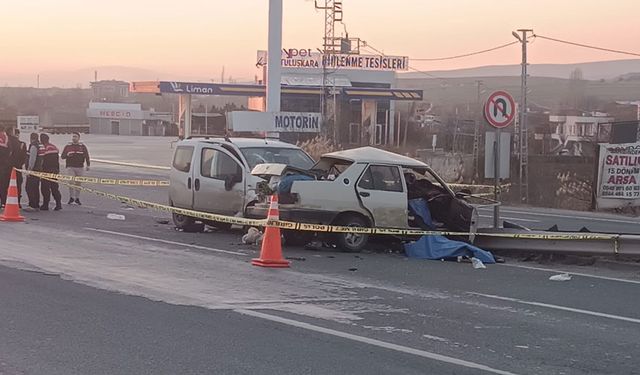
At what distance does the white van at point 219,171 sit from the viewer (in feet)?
49.4

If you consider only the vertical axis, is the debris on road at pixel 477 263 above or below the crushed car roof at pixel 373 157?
below

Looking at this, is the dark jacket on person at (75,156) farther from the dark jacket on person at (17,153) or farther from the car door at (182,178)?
the car door at (182,178)

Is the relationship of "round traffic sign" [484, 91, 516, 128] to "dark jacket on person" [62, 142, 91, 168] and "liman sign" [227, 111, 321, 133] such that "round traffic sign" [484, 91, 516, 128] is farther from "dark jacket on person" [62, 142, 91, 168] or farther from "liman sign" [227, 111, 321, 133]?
"liman sign" [227, 111, 321, 133]

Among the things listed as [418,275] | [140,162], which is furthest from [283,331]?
[140,162]

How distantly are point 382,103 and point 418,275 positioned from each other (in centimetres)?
6125

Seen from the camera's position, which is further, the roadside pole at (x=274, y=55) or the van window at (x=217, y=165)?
the roadside pole at (x=274, y=55)

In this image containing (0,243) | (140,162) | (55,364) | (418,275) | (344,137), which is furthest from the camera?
(344,137)

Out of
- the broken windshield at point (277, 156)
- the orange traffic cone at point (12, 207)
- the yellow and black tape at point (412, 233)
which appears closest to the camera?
the yellow and black tape at point (412, 233)

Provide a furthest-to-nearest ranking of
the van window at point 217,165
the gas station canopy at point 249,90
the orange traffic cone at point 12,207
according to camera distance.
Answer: the gas station canopy at point 249,90 < the orange traffic cone at point 12,207 < the van window at point 217,165

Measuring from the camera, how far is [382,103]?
237ft

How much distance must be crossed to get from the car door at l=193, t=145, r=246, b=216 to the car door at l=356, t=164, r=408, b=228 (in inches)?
91.4

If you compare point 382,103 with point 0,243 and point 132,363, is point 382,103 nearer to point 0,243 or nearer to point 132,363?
point 0,243

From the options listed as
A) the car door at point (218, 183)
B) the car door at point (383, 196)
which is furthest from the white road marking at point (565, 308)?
the car door at point (218, 183)

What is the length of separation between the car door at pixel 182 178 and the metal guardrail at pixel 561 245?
5.50 metres
